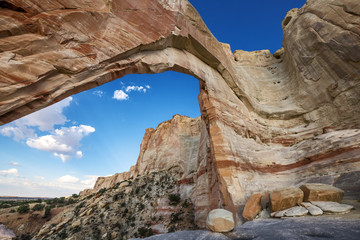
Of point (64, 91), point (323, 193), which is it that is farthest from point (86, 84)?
point (323, 193)

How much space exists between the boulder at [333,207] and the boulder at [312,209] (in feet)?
0.47

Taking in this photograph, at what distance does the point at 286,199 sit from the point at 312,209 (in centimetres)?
68

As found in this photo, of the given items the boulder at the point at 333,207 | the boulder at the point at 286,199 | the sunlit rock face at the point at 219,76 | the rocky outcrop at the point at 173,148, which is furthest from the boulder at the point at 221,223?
the rocky outcrop at the point at 173,148

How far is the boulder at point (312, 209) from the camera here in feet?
13.5

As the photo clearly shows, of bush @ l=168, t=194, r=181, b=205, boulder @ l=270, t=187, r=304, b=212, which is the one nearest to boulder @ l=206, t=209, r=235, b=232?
boulder @ l=270, t=187, r=304, b=212

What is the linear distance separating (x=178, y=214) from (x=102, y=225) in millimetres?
7796

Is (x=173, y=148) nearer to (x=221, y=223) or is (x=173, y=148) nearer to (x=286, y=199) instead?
(x=286, y=199)

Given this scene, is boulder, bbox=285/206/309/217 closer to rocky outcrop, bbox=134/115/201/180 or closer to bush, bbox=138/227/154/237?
bush, bbox=138/227/154/237

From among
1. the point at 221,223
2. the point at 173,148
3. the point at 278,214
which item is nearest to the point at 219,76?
the point at 278,214

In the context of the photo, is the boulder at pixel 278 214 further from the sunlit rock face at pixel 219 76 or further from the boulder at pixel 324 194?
the sunlit rock face at pixel 219 76

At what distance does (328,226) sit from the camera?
123 inches

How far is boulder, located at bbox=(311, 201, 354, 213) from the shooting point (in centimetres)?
409

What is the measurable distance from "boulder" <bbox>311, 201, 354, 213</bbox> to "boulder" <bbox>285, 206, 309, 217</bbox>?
0.44 m

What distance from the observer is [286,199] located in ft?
16.0
